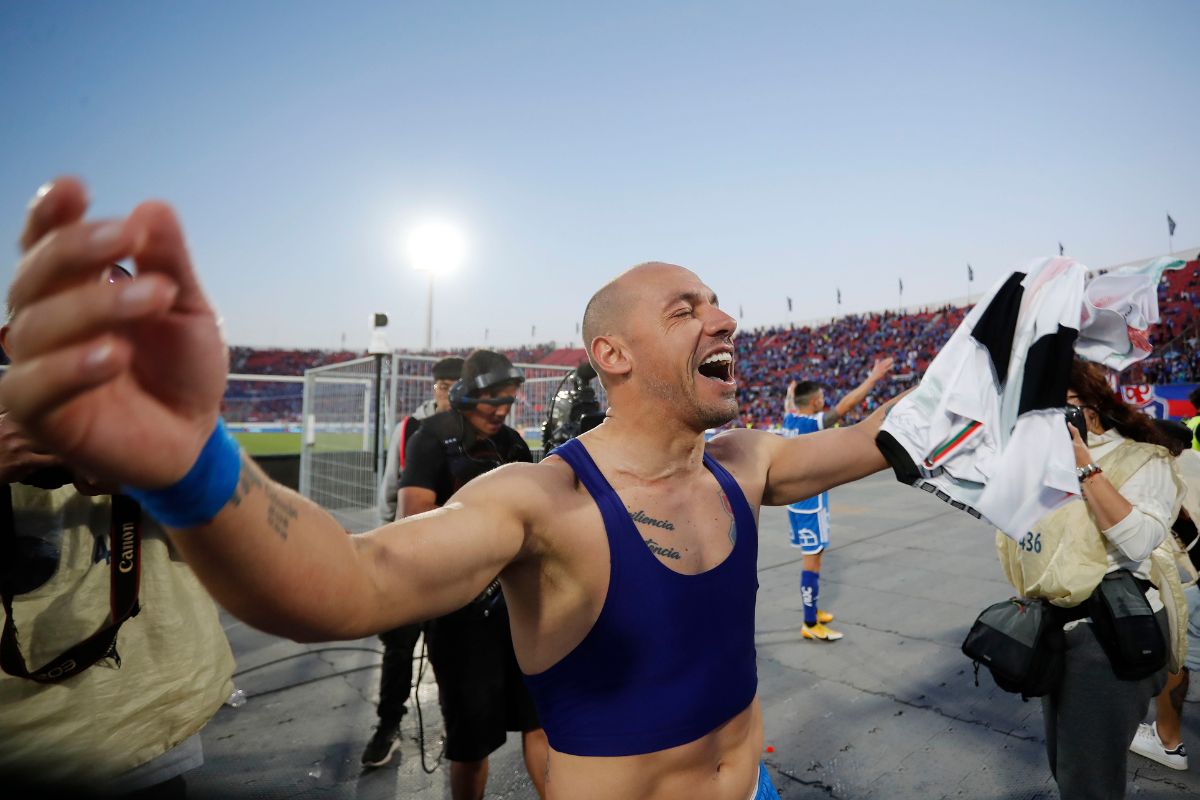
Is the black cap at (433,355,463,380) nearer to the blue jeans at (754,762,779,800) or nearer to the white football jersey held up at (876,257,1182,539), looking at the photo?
the white football jersey held up at (876,257,1182,539)

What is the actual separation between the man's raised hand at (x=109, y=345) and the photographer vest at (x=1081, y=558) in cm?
254

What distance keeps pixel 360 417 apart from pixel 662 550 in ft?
24.5

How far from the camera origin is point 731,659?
1.62 m

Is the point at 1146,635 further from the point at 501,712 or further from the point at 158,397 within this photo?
the point at 158,397

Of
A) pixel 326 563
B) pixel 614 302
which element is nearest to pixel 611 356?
pixel 614 302

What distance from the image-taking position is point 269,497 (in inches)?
34.6

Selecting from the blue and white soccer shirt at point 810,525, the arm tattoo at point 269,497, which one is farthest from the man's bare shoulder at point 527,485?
the blue and white soccer shirt at point 810,525

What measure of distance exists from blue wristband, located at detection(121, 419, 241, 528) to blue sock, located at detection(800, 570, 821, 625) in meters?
5.08

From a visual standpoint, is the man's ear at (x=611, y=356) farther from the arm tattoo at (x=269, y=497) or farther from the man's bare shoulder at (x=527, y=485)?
the arm tattoo at (x=269, y=497)

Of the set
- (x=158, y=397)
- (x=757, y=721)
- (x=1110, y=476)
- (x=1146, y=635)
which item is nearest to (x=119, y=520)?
(x=158, y=397)

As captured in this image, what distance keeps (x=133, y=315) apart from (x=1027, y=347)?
2.30 meters

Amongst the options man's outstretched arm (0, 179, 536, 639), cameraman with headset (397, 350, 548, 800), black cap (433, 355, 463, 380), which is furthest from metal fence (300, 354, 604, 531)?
man's outstretched arm (0, 179, 536, 639)

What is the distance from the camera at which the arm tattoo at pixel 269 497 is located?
32.6 inches

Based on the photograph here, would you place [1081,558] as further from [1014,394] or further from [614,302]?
[614,302]
